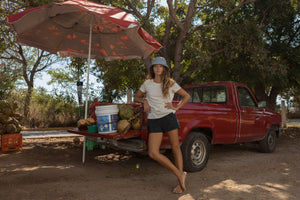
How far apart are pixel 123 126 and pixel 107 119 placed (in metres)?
0.37

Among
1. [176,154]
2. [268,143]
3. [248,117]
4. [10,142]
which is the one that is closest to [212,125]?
[248,117]

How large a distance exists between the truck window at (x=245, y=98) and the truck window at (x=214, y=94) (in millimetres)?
500

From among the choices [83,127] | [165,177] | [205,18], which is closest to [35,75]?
[205,18]

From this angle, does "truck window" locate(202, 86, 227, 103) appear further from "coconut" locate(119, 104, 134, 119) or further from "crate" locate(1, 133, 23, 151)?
"crate" locate(1, 133, 23, 151)

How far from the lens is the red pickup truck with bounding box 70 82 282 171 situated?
4.26m

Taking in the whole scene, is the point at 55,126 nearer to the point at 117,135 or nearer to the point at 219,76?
the point at 219,76

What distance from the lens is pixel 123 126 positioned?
4.04 metres

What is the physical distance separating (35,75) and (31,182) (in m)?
20.6

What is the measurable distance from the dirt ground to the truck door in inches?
24.8

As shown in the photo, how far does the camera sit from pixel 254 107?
6.39 metres

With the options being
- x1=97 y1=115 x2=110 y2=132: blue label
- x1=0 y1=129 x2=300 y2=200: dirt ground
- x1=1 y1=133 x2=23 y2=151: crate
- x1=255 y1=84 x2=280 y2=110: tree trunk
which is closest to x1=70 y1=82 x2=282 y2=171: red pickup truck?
x1=97 y1=115 x2=110 y2=132: blue label

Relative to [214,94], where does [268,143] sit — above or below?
below

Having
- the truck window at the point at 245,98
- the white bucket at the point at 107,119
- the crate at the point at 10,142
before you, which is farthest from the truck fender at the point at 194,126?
the crate at the point at 10,142

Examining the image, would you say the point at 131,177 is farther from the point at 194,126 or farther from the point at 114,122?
the point at 194,126
